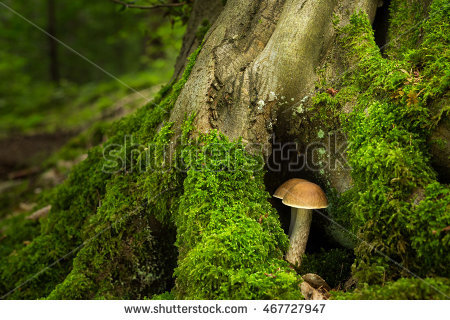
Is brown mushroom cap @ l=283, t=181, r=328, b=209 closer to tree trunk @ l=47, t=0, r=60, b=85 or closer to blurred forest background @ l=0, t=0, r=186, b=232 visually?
blurred forest background @ l=0, t=0, r=186, b=232

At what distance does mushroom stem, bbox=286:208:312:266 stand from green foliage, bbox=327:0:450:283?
0.53 meters

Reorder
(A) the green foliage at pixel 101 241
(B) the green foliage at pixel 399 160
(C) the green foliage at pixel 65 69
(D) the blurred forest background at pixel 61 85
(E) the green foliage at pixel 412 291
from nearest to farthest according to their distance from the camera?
(E) the green foliage at pixel 412 291, (B) the green foliage at pixel 399 160, (A) the green foliage at pixel 101 241, (D) the blurred forest background at pixel 61 85, (C) the green foliage at pixel 65 69

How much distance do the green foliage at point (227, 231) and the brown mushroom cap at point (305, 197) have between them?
24 centimetres

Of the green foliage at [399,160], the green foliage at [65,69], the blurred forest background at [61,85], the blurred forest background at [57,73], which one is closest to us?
the green foliage at [399,160]

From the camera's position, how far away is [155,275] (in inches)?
123

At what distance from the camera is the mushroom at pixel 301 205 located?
2828 mm

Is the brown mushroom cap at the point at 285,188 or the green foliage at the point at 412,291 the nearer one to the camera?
the green foliage at the point at 412,291

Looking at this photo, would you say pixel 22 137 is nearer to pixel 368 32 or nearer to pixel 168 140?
pixel 168 140

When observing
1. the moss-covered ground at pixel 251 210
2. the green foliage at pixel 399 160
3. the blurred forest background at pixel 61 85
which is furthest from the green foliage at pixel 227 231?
the blurred forest background at pixel 61 85

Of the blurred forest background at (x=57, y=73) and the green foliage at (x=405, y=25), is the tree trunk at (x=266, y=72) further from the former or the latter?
the blurred forest background at (x=57, y=73)

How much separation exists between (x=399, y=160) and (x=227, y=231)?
4.63ft

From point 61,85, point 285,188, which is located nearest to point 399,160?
point 285,188

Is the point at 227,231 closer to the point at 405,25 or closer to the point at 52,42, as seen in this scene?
the point at 405,25

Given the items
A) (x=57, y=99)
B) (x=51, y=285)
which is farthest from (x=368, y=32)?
(x=57, y=99)
